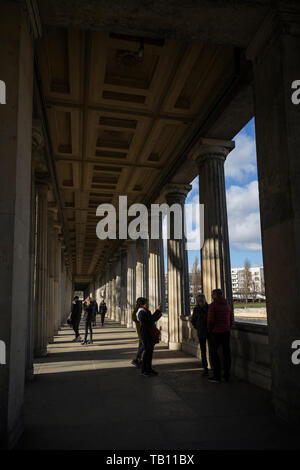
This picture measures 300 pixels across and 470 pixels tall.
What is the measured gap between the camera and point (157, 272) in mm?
18125

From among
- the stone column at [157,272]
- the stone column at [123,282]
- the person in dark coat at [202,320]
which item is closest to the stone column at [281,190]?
the person in dark coat at [202,320]

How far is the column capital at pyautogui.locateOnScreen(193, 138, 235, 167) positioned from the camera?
10.6 metres

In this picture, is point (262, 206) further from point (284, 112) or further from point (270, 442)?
point (270, 442)

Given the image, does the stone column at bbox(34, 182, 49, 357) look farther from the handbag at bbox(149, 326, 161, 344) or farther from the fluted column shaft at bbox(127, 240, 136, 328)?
the fluted column shaft at bbox(127, 240, 136, 328)

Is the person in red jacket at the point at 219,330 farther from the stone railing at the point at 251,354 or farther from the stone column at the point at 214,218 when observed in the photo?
the stone column at the point at 214,218

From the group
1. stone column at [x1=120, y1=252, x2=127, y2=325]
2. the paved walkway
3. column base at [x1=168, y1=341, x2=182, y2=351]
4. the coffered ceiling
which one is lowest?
column base at [x1=168, y1=341, x2=182, y2=351]

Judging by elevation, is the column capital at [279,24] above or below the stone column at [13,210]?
above

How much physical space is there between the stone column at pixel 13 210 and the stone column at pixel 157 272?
1291 centimetres

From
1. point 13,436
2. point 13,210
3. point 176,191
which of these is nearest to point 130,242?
point 176,191

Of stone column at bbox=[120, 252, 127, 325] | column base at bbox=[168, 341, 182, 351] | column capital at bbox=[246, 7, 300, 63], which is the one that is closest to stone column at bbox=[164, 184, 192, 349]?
column base at bbox=[168, 341, 182, 351]

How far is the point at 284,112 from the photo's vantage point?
17.9 feet

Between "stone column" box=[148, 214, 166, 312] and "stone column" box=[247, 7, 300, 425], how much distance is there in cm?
1199

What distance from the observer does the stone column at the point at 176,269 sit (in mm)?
13797

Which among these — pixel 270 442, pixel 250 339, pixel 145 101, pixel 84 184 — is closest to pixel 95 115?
pixel 145 101
